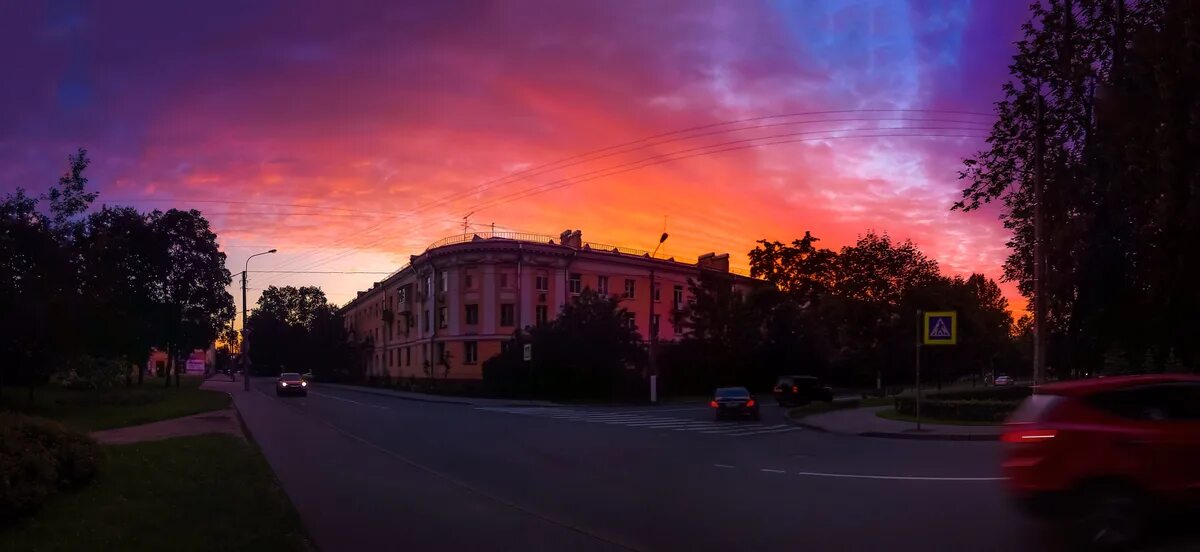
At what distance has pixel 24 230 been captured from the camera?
92.7 ft

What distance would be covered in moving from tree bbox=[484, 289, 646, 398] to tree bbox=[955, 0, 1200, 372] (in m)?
26.3

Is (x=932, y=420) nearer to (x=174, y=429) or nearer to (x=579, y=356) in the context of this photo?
(x=174, y=429)

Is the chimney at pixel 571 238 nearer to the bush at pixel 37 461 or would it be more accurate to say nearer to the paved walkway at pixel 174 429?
the paved walkway at pixel 174 429

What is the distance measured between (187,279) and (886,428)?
181ft

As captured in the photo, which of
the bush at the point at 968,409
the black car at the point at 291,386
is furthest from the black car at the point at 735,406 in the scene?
the black car at the point at 291,386

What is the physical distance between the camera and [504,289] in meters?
61.2

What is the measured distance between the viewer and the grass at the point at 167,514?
798 centimetres

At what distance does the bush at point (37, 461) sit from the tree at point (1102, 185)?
2305cm

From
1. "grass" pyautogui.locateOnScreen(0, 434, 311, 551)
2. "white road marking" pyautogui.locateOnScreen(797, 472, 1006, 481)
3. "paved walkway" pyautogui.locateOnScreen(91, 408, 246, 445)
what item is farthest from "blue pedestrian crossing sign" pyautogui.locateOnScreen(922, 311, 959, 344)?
"paved walkway" pyautogui.locateOnScreen(91, 408, 246, 445)

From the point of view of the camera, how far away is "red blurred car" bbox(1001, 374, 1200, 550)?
755 cm

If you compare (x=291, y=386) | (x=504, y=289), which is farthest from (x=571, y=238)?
(x=291, y=386)

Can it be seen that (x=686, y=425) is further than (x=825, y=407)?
No

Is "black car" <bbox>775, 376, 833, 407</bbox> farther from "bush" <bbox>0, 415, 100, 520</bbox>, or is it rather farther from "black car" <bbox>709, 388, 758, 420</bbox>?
"bush" <bbox>0, 415, 100, 520</bbox>

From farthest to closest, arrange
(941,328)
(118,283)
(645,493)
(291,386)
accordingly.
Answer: (291,386)
(118,283)
(941,328)
(645,493)
